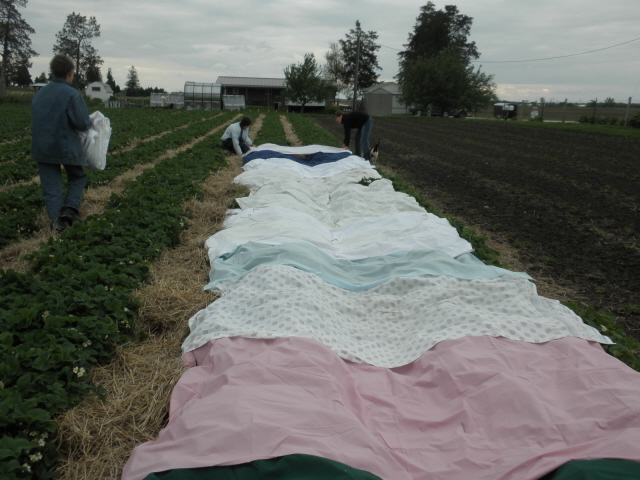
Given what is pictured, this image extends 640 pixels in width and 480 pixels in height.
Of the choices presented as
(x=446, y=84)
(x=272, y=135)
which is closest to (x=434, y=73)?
(x=446, y=84)

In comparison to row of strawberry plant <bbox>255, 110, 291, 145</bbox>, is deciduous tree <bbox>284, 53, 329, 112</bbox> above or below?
above

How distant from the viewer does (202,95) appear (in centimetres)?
5044

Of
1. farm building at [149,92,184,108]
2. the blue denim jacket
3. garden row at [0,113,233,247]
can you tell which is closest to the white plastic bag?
the blue denim jacket

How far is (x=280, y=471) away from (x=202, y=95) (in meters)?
52.4

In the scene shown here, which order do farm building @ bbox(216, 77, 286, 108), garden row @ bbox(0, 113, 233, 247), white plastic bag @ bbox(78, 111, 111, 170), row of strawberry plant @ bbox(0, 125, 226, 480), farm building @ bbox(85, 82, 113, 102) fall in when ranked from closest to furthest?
row of strawberry plant @ bbox(0, 125, 226, 480)
garden row @ bbox(0, 113, 233, 247)
white plastic bag @ bbox(78, 111, 111, 170)
farm building @ bbox(216, 77, 286, 108)
farm building @ bbox(85, 82, 113, 102)

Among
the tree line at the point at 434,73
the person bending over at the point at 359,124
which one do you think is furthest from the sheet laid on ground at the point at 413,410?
the tree line at the point at 434,73

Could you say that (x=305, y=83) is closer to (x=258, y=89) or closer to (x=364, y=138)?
(x=258, y=89)

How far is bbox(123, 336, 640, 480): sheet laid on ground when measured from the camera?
202cm

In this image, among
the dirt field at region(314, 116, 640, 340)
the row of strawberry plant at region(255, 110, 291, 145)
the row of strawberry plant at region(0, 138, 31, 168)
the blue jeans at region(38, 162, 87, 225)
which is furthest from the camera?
the row of strawberry plant at region(255, 110, 291, 145)

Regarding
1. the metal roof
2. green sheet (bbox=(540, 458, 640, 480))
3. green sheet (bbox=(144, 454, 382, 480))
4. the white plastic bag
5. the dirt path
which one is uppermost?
the metal roof

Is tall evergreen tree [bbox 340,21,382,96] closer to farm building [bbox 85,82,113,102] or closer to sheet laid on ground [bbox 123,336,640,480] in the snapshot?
farm building [bbox 85,82,113,102]

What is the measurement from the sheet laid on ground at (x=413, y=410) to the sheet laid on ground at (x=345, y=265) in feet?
3.47

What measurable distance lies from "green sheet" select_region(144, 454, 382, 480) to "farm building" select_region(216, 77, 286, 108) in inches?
2646

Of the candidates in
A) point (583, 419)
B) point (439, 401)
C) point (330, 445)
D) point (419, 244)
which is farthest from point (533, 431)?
point (419, 244)
